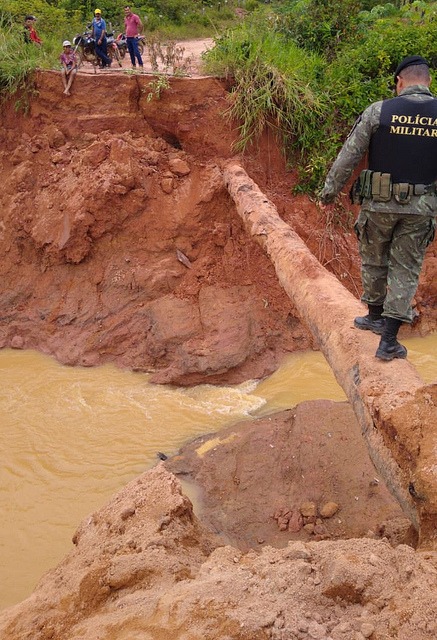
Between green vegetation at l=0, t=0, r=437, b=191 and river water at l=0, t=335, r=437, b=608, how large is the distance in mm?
2585

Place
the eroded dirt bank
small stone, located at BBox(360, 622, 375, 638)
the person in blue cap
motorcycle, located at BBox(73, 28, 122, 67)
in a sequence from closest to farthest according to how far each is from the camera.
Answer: small stone, located at BBox(360, 622, 375, 638)
the eroded dirt bank
motorcycle, located at BBox(73, 28, 122, 67)
the person in blue cap

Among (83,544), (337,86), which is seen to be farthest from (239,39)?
(83,544)

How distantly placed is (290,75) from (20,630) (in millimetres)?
6151

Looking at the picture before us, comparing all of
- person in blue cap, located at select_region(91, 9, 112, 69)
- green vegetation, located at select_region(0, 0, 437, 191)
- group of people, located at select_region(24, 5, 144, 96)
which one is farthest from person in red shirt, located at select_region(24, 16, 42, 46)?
person in blue cap, located at select_region(91, 9, 112, 69)

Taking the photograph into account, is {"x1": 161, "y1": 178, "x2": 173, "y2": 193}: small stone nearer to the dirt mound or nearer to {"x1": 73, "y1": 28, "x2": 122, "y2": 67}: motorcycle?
{"x1": 73, "y1": 28, "x2": 122, "y2": 67}: motorcycle

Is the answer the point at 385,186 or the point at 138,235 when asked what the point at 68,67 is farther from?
the point at 385,186

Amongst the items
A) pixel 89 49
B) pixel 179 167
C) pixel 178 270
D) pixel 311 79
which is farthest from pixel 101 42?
pixel 178 270

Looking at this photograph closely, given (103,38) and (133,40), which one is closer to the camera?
(103,38)

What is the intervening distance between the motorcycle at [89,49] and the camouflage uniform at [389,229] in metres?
5.02

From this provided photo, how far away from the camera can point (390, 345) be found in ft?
9.71

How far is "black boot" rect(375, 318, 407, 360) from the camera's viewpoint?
294cm

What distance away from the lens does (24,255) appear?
22.0ft

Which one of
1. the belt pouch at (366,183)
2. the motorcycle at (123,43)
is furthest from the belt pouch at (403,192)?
the motorcycle at (123,43)

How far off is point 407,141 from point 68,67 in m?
4.99
